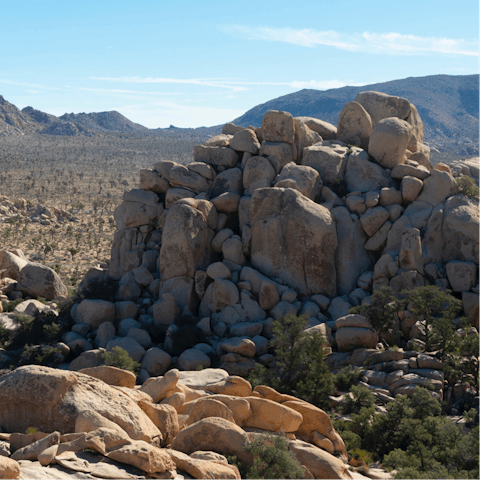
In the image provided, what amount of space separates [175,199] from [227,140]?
Result: 7.20 m

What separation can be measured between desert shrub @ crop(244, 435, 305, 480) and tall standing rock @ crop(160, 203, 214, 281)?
66.6ft

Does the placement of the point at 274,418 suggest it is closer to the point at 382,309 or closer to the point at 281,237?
the point at 382,309

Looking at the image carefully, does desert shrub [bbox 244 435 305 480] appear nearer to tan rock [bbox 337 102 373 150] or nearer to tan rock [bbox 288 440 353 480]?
tan rock [bbox 288 440 353 480]

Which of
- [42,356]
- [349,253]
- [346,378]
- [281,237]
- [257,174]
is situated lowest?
[42,356]

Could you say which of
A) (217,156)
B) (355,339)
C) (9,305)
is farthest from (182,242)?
(355,339)

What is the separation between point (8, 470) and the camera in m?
10.0

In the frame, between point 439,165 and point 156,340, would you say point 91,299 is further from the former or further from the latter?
point 439,165

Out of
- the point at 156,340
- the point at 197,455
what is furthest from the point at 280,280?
the point at 197,455

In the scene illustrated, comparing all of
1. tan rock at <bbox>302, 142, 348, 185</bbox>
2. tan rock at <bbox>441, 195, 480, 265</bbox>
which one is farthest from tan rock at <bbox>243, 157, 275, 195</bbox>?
tan rock at <bbox>441, 195, 480, 265</bbox>

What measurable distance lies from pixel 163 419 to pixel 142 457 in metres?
3.72

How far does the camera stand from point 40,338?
101ft

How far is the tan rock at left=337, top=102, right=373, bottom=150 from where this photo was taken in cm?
4097

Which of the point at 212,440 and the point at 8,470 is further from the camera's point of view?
the point at 212,440

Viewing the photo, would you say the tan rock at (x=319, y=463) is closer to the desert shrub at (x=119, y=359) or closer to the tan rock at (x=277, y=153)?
the desert shrub at (x=119, y=359)
